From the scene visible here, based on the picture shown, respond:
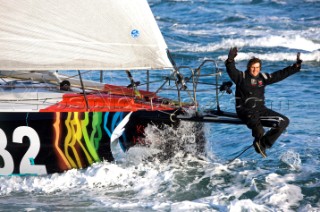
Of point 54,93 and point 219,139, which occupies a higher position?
point 54,93

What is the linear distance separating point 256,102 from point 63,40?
222 cm

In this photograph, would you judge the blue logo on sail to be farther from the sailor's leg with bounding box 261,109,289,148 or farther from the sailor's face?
the sailor's leg with bounding box 261,109,289,148

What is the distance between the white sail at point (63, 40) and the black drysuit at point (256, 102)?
3.03 feet

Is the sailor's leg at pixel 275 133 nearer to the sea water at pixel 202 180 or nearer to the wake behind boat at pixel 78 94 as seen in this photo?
the wake behind boat at pixel 78 94

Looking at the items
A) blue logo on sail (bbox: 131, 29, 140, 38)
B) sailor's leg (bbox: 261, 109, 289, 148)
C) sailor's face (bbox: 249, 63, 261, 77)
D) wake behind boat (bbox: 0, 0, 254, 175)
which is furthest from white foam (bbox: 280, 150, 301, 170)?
blue logo on sail (bbox: 131, 29, 140, 38)

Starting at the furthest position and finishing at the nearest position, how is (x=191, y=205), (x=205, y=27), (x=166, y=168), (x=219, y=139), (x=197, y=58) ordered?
(x=205, y=27) < (x=197, y=58) < (x=219, y=139) < (x=166, y=168) < (x=191, y=205)

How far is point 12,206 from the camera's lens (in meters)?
7.79

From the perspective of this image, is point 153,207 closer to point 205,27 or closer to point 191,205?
point 191,205

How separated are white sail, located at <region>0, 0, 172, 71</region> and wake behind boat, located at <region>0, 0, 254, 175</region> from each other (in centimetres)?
1

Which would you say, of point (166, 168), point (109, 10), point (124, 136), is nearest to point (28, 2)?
point (109, 10)

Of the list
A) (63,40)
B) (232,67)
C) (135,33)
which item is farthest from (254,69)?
(63,40)

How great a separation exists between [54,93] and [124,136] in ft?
3.69

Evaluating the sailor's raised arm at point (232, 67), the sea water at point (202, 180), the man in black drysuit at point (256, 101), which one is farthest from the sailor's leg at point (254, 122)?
the sea water at point (202, 180)

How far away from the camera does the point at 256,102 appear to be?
800 cm
